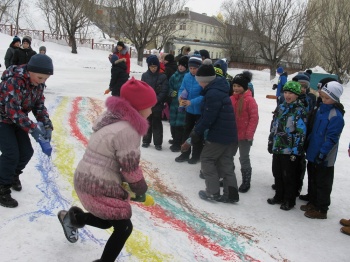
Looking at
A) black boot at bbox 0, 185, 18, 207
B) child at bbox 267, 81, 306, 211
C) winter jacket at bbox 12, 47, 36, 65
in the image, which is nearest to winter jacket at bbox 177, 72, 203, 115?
child at bbox 267, 81, 306, 211

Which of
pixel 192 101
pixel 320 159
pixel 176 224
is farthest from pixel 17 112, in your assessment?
pixel 320 159

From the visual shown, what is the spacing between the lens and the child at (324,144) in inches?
156

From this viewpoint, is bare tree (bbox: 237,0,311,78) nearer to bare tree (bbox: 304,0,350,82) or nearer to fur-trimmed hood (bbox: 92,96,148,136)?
bare tree (bbox: 304,0,350,82)

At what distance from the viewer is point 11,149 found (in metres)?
3.33

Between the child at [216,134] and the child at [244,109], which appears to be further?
the child at [244,109]

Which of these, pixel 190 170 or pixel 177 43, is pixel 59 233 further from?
pixel 177 43

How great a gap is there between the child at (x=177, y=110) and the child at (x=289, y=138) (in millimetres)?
2310

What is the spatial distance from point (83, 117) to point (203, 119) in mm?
4679

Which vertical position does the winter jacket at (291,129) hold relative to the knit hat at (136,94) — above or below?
below

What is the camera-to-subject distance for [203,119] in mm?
4238

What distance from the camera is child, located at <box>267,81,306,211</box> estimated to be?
4148 millimetres

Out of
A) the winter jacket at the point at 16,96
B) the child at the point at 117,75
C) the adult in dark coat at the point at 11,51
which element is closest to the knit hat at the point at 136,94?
the winter jacket at the point at 16,96

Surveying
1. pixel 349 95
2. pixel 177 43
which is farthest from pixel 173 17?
pixel 177 43

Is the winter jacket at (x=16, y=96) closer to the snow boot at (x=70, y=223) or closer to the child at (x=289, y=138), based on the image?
the snow boot at (x=70, y=223)
